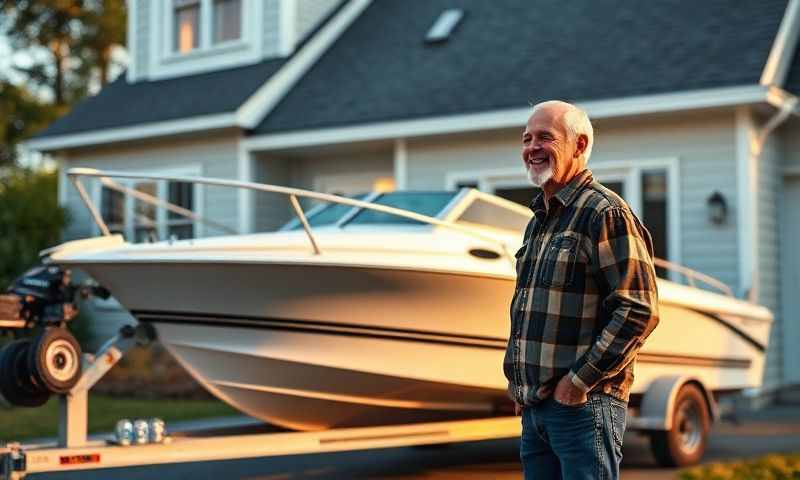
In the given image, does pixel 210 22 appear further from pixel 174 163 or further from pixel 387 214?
pixel 387 214

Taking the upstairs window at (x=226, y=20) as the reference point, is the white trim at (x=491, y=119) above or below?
below

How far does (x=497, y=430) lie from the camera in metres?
6.38

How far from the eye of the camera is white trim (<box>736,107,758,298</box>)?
1022cm

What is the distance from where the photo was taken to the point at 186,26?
1514 cm

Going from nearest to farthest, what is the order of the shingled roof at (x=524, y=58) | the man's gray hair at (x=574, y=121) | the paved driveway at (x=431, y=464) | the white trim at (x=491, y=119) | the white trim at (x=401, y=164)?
1. the man's gray hair at (x=574, y=121)
2. the paved driveway at (x=431, y=464)
3. the white trim at (x=491, y=119)
4. the shingled roof at (x=524, y=58)
5. the white trim at (x=401, y=164)

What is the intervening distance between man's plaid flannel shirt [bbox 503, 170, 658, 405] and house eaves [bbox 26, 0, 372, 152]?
10119mm

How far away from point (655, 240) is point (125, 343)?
→ 6637mm

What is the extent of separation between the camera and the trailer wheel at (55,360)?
5.39 metres

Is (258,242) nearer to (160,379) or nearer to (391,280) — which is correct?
(391,280)

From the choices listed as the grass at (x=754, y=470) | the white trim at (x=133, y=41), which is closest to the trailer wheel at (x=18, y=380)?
the grass at (x=754, y=470)

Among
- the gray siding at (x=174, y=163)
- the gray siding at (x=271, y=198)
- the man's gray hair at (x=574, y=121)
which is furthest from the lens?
the gray siding at (x=174, y=163)

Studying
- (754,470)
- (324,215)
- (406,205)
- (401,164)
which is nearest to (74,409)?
(324,215)

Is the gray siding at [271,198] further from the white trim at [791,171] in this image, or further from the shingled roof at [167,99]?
the white trim at [791,171]

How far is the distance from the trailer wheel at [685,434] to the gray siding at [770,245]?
350 centimetres
